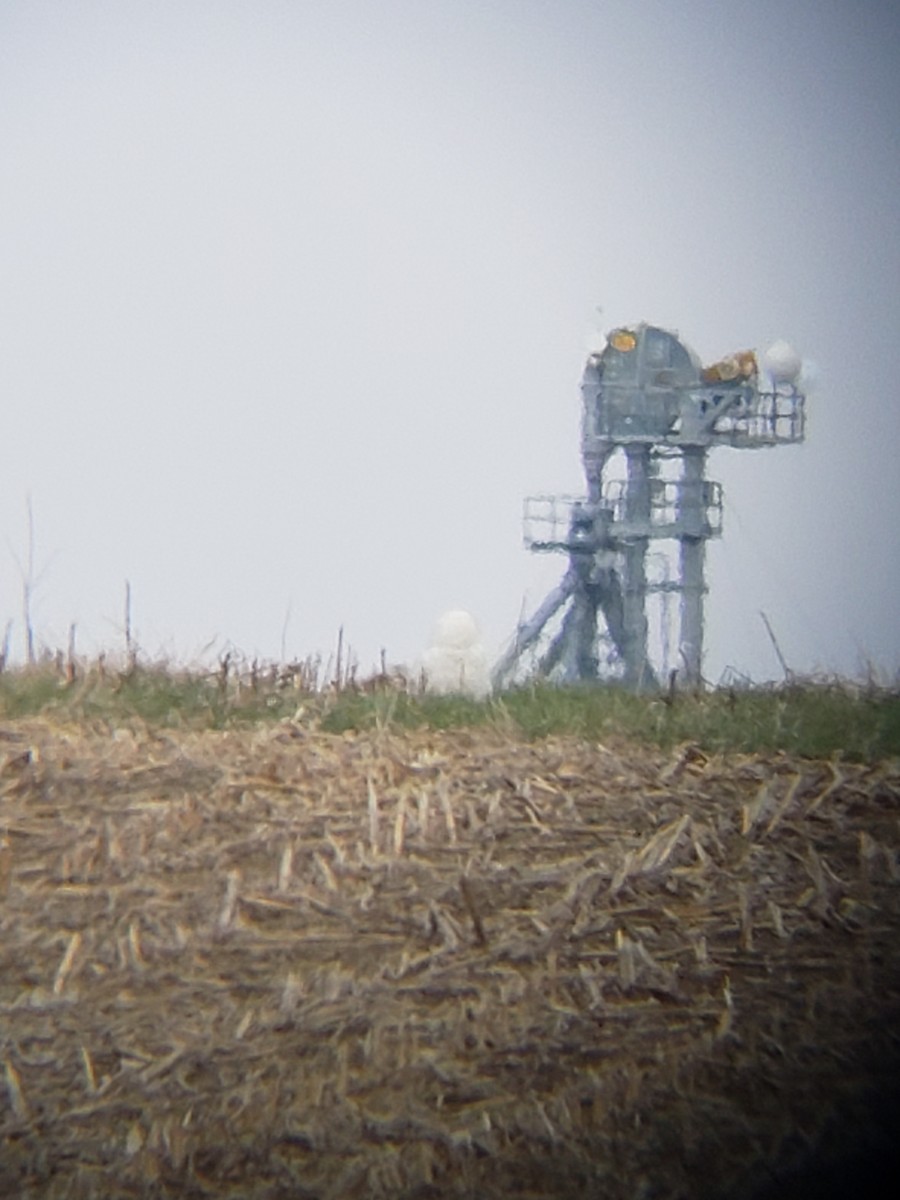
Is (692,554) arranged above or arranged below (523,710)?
above

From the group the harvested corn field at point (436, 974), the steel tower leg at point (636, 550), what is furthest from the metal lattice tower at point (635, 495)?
the harvested corn field at point (436, 974)

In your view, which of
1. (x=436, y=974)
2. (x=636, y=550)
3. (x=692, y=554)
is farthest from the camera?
(x=636, y=550)

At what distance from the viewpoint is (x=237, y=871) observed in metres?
4.32

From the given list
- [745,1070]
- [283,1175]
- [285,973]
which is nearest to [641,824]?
[745,1070]

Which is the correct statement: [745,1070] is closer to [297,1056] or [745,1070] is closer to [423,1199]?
[423,1199]

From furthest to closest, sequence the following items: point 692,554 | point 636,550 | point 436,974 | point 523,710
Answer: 1. point 636,550
2. point 692,554
3. point 523,710
4. point 436,974

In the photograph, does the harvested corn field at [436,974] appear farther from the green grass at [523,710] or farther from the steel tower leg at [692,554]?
the steel tower leg at [692,554]

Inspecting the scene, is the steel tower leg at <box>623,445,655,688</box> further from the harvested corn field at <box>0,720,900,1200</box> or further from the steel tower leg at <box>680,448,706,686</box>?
the harvested corn field at <box>0,720,900,1200</box>

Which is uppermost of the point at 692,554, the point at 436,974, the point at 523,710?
the point at 692,554

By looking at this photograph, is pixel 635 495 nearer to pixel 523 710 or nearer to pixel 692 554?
pixel 692 554

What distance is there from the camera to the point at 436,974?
403 centimetres

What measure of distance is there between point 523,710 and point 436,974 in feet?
5.35

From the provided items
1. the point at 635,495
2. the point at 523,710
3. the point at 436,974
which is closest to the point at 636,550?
the point at 635,495

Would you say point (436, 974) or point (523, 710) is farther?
point (523, 710)
